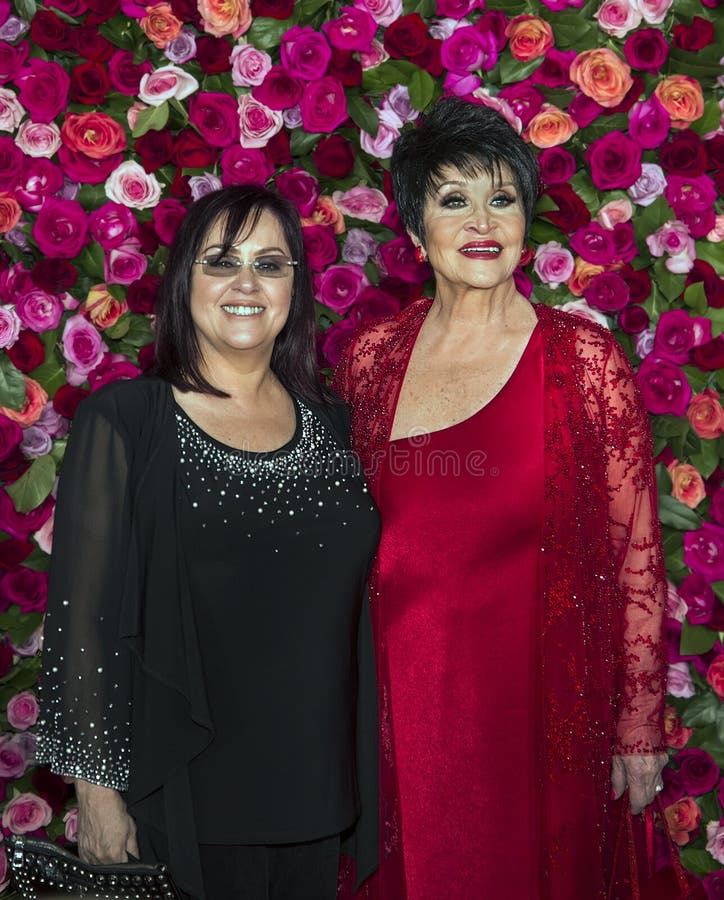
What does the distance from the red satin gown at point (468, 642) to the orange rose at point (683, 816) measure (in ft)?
2.78

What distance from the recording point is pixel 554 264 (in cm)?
260

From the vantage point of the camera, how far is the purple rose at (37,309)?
8.14 ft

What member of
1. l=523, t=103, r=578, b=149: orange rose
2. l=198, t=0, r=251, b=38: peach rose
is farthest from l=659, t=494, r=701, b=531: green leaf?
l=198, t=0, r=251, b=38: peach rose

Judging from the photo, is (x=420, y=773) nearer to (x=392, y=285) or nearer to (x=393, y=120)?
(x=392, y=285)

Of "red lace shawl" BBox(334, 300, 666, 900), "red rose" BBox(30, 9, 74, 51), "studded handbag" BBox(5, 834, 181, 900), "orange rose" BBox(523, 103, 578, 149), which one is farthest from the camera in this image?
"orange rose" BBox(523, 103, 578, 149)

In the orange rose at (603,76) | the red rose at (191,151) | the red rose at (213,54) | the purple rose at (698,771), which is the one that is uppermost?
the red rose at (213,54)

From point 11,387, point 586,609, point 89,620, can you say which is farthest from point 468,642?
point 11,387

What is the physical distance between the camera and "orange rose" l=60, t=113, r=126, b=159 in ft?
8.13

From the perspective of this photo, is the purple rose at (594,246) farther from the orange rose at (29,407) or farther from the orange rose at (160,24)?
the orange rose at (29,407)

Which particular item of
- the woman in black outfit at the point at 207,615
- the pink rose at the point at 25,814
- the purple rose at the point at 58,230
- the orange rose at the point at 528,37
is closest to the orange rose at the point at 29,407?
the purple rose at the point at 58,230

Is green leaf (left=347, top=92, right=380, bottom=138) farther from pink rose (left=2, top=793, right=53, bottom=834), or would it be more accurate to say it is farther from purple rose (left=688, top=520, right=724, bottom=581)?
pink rose (left=2, top=793, right=53, bottom=834)

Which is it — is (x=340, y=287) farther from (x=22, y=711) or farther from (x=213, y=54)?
(x=22, y=711)

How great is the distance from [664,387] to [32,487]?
156cm

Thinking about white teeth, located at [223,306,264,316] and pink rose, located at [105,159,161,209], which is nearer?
white teeth, located at [223,306,264,316]
